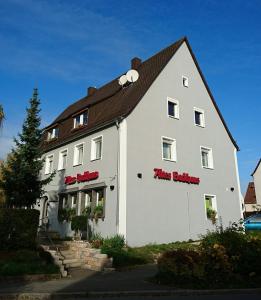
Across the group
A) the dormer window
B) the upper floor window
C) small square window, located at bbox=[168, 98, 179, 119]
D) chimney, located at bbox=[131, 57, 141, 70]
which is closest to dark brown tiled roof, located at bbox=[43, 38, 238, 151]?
the upper floor window

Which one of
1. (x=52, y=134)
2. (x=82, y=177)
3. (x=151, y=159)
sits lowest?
(x=82, y=177)

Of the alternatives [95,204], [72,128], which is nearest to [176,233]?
[95,204]

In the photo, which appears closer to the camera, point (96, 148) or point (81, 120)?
point (96, 148)

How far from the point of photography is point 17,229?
15.0 metres

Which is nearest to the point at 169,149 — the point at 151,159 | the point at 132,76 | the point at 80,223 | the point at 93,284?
the point at 151,159

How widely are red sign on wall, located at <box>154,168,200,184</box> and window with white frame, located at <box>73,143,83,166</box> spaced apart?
601 cm

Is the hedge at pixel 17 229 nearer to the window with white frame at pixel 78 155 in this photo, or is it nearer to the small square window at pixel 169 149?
the window with white frame at pixel 78 155

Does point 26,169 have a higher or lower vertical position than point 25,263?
higher

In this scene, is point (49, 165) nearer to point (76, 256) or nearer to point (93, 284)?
point (76, 256)

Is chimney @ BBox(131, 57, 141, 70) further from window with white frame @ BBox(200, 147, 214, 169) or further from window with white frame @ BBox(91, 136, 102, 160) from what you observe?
window with white frame @ BBox(200, 147, 214, 169)

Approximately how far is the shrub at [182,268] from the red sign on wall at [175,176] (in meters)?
9.53

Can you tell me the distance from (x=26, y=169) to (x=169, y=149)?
907cm

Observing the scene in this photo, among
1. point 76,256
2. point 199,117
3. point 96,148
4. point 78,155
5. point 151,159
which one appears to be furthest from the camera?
point 199,117

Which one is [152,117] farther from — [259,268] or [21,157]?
[259,268]
